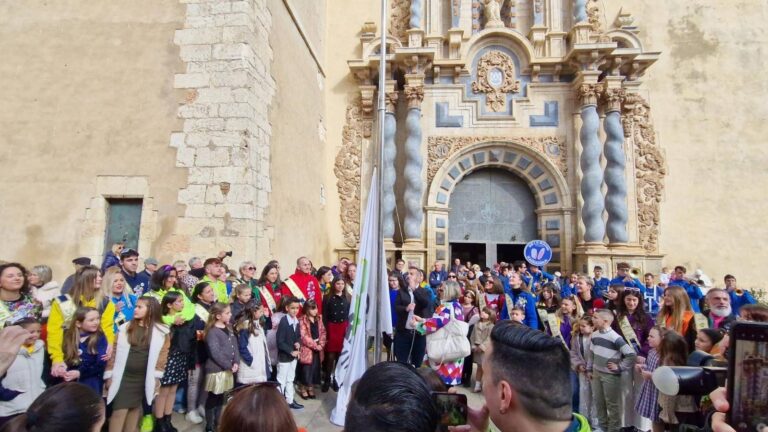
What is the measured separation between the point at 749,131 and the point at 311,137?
36.0 ft

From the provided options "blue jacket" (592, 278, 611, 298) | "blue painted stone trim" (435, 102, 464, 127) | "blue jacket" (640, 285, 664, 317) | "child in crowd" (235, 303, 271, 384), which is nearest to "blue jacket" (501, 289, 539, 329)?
"blue jacket" (592, 278, 611, 298)

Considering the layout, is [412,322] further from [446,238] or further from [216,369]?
[446,238]

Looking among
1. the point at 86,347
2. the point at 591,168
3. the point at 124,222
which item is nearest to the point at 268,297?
the point at 86,347

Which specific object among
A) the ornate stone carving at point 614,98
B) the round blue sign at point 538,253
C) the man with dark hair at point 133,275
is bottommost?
the man with dark hair at point 133,275

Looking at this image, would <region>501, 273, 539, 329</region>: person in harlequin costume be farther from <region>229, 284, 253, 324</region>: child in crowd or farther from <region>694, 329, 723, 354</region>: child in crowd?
<region>229, 284, 253, 324</region>: child in crowd

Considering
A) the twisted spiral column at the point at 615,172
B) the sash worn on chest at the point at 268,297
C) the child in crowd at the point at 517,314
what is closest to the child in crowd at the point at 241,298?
the sash worn on chest at the point at 268,297

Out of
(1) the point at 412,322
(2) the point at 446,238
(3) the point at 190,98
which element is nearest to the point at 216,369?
(1) the point at 412,322

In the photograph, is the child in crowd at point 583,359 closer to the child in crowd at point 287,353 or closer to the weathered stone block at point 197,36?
the child in crowd at point 287,353

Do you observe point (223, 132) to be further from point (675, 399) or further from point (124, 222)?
point (675, 399)

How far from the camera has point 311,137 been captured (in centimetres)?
1043

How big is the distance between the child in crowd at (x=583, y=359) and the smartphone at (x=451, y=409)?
3331 millimetres

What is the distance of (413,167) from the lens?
11062 mm

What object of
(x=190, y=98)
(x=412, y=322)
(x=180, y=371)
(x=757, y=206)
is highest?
(x=190, y=98)

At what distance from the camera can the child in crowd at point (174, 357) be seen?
13.3 ft
